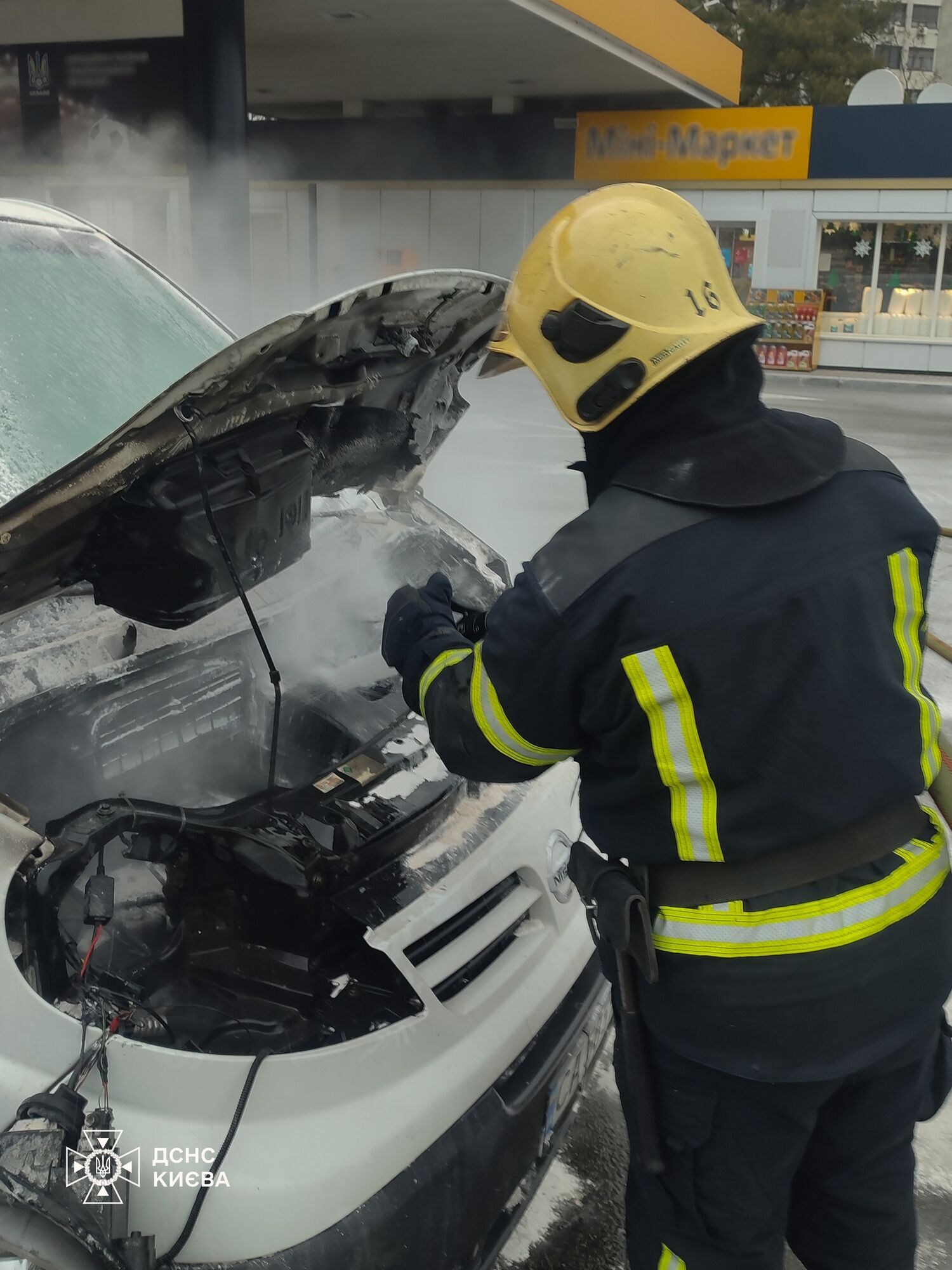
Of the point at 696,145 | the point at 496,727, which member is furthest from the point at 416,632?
the point at 696,145

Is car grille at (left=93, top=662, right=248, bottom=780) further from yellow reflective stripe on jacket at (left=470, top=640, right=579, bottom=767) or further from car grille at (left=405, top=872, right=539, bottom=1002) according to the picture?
yellow reflective stripe on jacket at (left=470, top=640, right=579, bottom=767)

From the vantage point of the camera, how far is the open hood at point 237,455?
64.7 inches

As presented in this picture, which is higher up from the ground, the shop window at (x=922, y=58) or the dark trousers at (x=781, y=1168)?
the shop window at (x=922, y=58)

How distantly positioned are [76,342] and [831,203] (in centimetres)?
1686

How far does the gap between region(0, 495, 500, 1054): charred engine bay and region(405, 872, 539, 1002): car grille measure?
0.26ft

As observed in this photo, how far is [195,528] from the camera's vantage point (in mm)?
1929

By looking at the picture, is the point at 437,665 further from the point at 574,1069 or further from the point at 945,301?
the point at 945,301

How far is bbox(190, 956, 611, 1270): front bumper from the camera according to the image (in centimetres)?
156

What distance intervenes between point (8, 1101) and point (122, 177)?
10.7 m

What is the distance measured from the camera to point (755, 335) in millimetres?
1558

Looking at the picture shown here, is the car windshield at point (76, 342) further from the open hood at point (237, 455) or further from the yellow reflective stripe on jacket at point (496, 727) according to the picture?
the yellow reflective stripe on jacket at point (496, 727)

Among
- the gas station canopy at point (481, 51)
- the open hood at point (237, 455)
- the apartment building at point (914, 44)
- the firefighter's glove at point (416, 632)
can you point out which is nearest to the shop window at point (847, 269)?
the gas station canopy at point (481, 51)

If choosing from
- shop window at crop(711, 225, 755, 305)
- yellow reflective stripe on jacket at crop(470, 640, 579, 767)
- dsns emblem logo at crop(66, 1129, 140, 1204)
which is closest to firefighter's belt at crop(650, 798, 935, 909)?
yellow reflective stripe on jacket at crop(470, 640, 579, 767)

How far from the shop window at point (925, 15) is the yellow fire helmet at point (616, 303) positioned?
198ft
